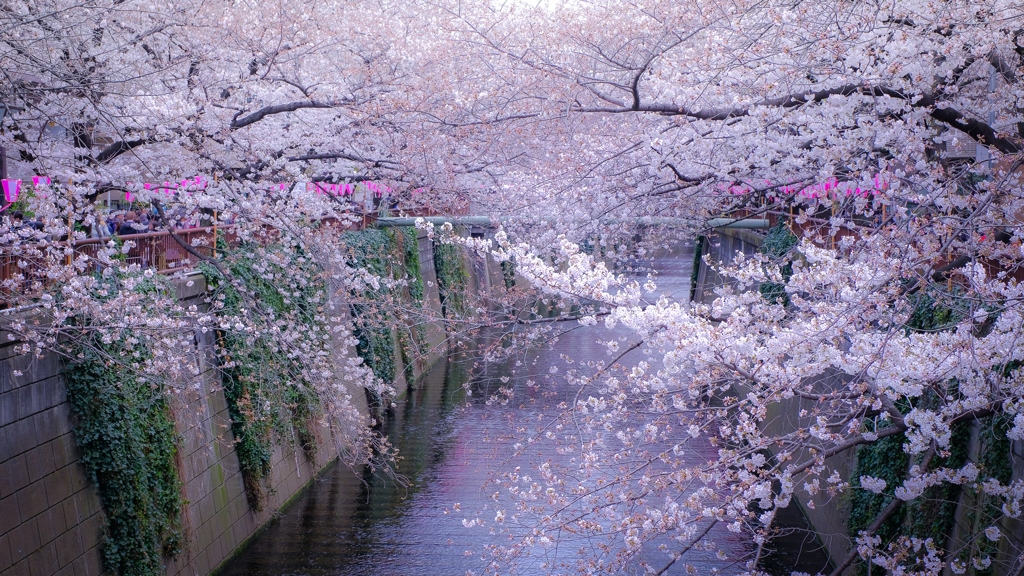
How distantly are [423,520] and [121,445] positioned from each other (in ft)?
15.2

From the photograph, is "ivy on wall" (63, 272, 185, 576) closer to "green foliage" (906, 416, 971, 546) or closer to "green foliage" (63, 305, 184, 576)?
"green foliage" (63, 305, 184, 576)

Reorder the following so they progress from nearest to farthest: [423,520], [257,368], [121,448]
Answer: [121,448] < [257,368] < [423,520]

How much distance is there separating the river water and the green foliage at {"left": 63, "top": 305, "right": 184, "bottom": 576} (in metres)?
2.02

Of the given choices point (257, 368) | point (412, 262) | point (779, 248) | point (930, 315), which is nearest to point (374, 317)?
point (257, 368)

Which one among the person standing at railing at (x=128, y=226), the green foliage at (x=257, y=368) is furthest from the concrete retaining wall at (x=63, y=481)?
the person standing at railing at (x=128, y=226)

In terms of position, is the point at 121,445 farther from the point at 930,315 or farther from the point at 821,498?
the point at 821,498

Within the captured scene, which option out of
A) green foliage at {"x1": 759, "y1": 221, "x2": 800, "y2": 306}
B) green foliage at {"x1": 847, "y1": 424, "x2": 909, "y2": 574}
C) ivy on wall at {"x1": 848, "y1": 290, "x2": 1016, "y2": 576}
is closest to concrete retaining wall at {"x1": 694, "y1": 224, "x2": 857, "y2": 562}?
green foliage at {"x1": 847, "y1": 424, "x2": 909, "y2": 574}

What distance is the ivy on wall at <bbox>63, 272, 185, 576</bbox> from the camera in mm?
7180

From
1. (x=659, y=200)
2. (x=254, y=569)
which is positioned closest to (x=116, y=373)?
(x=254, y=569)

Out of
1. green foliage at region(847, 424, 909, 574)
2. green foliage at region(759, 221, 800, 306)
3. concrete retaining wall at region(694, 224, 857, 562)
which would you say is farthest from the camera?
green foliage at region(759, 221, 800, 306)

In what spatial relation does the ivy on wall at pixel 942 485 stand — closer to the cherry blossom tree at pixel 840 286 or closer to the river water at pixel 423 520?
the cherry blossom tree at pixel 840 286

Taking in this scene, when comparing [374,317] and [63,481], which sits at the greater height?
[374,317]

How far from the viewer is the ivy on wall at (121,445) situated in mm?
7180

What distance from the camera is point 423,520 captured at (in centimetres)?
1093
